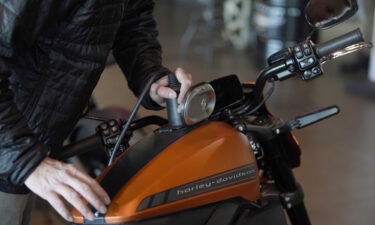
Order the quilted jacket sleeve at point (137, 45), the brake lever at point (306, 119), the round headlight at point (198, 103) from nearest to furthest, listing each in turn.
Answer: the round headlight at point (198, 103) < the brake lever at point (306, 119) < the quilted jacket sleeve at point (137, 45)

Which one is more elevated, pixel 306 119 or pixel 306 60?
pixel 306 60

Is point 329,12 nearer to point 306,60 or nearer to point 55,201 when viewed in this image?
point 306,60

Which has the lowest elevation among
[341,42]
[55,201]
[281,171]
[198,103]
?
[281,171]

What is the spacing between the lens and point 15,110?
120 cm

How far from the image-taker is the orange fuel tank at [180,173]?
1.23 meters

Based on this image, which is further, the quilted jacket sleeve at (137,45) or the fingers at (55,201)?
the quilted jacket sleeve at (137,45)

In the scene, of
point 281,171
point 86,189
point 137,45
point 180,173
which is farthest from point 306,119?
point 86,189

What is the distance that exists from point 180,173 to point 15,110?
36 centimetres

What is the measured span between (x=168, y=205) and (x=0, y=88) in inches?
16.1

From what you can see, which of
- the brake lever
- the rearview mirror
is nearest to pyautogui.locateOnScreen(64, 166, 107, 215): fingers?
the brake lever

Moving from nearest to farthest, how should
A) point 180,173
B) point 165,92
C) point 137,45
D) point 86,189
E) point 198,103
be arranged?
point 86,189, point 180,173, point 198,103, point 165,92, point 137,45

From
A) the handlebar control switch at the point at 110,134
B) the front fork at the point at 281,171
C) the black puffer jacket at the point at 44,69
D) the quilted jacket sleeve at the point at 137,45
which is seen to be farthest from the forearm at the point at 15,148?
the front fork at the point at 281,171

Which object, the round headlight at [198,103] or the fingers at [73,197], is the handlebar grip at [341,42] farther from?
the fingers at [73,197]

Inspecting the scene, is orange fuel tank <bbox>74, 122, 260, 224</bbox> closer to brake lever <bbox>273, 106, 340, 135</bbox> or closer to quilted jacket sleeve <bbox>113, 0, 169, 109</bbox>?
brake lever <bbox>273, 106, 340, 135</bbox>
